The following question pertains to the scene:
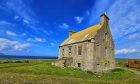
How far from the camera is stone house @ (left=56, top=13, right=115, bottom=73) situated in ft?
105

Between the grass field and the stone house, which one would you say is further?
the stone house

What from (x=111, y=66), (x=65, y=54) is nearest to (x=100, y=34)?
(x=111, y=66)

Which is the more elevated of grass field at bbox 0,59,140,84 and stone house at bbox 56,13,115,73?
stone house at bbox 56,13,115,73

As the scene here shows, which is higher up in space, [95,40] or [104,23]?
[104,23]

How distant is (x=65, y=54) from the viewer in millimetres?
42688

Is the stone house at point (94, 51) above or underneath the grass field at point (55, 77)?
above

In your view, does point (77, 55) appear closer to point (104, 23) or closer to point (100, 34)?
point (100, 34)

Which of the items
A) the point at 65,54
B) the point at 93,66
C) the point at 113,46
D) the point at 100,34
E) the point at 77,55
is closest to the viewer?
the point at 93,66

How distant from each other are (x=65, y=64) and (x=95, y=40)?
10312 millimetres

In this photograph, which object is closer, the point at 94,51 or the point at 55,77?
the point at 55,77

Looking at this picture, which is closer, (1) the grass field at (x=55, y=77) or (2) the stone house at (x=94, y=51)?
(1) the grass field at (x=55, y=77)

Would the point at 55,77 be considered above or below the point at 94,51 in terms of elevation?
below

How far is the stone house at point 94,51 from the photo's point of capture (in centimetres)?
3203

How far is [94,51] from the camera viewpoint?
32.1 meters
